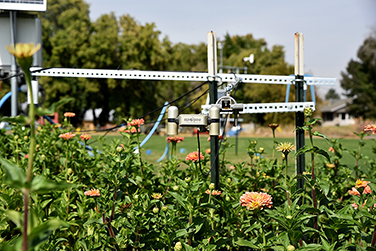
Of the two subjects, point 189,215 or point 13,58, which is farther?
point 13,58

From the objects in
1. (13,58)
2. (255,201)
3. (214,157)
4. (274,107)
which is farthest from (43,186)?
(13,58)

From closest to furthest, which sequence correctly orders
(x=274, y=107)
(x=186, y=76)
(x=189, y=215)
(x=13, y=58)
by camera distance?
(x=189, y=215), (x=274, y=107), (x=186, y=76), (x=13, y=58)

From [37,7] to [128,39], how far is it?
22.4m

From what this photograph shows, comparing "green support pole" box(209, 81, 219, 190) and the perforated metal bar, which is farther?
the perforated metal bar

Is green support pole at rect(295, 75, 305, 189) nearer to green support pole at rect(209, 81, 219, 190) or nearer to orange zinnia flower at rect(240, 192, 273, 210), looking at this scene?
green support pole at rect(209, 81, 219, 190)

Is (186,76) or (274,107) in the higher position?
(186,76)

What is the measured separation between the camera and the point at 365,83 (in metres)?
33.4

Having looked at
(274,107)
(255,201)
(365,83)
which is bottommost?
(255,201)

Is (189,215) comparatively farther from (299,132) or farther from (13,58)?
(13,58)

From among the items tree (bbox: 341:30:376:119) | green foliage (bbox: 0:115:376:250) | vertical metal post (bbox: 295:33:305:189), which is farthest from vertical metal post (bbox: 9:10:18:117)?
tree (bbox: 341:30:376:119)

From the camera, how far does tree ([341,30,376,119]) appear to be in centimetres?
3241

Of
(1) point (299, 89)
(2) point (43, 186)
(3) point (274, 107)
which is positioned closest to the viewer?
(2) point (43, 186)

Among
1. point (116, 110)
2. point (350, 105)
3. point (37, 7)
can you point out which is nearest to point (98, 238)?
point (37, 7)

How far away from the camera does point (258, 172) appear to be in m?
2.52
